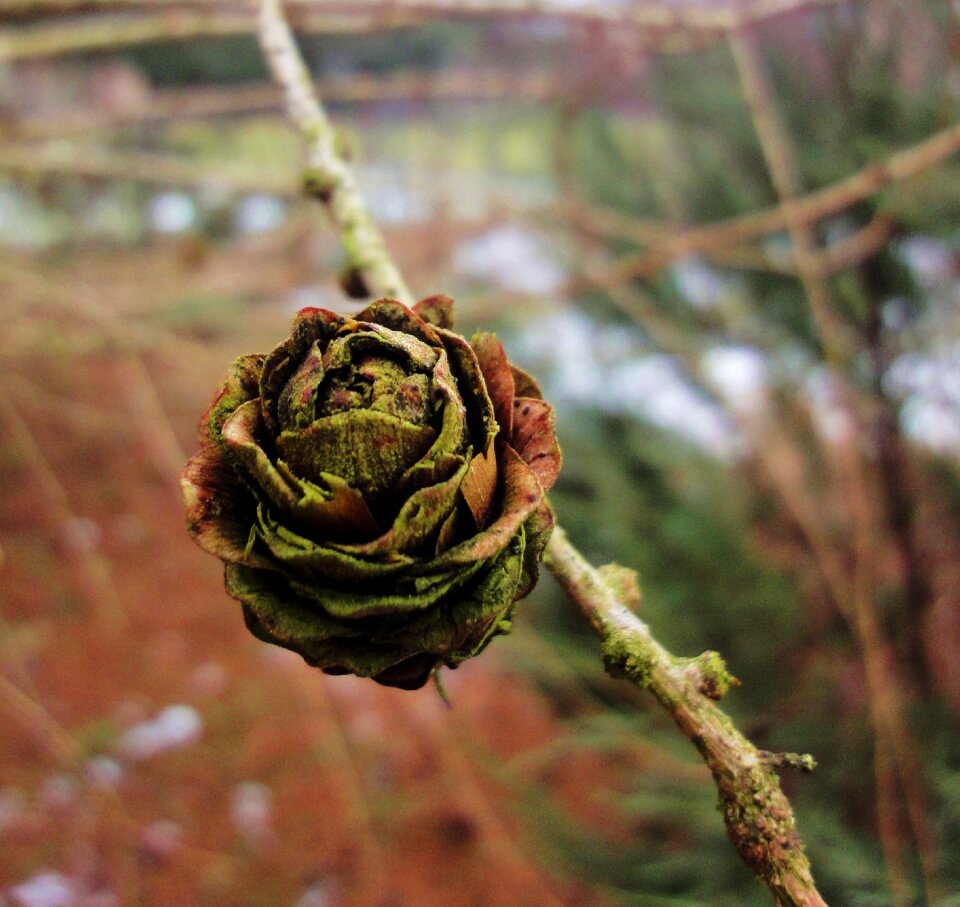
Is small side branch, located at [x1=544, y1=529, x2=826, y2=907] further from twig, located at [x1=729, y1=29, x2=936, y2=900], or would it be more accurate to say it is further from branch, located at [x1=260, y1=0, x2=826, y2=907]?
twig, located at [x1=729, y1=29, x2=936, y2=900]

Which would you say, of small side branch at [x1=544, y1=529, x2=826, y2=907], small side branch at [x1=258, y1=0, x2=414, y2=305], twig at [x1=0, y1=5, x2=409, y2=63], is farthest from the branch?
twig at [x1=0, y1=5, x2=409, y2=63]

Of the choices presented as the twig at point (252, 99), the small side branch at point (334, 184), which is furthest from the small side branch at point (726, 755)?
the twig at point (252, 99)

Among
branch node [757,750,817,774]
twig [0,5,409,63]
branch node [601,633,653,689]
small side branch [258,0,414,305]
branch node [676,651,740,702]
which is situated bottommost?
branch node [757,750,817,774]

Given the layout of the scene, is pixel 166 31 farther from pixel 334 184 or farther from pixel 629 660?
pixel 629 660

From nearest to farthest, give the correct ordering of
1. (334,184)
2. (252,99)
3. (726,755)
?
(726,755)
(334,184)
(252,99)

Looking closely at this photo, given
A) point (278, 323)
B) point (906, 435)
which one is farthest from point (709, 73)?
point (278, 323)

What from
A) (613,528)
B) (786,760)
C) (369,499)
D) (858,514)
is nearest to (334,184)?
(369,499)
